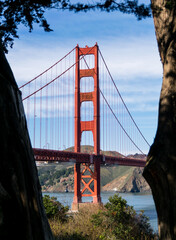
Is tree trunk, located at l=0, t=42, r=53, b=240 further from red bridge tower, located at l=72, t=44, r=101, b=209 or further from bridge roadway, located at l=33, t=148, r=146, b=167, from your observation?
red bridge tower, located at l=72, t=44, r=101, b=209

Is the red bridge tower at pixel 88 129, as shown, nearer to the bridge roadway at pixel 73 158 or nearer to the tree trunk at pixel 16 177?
the bridge roadway at pixel 73 158

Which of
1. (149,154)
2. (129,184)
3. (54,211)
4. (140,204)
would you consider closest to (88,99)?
(140,204)

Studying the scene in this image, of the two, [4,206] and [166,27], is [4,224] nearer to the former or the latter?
[4,206]

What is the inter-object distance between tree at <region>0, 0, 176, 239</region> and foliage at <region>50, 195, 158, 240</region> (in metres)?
5.64

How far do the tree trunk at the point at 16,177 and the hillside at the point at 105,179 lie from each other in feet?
426

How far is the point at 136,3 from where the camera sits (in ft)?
20.7

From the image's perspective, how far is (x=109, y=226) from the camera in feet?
37.8

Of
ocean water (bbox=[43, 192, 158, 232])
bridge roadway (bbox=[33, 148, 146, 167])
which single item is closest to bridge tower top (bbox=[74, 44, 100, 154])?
bridge roadway (bbox=[33, 148, 146, 167])

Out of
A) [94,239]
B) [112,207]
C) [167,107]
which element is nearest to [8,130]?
[167,107]

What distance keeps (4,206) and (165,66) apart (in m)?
2.91

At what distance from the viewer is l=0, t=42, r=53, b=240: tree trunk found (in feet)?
11.5

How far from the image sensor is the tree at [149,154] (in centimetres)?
369

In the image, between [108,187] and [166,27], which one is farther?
[108,187]

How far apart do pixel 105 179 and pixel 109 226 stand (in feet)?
508
